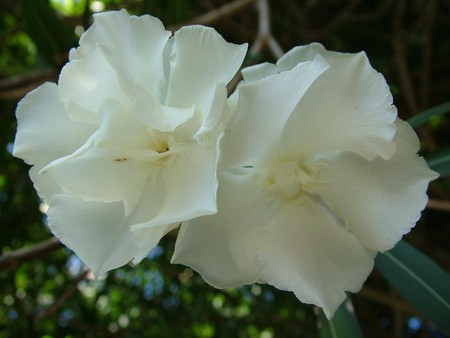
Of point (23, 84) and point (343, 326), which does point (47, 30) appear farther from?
point (343, 326)

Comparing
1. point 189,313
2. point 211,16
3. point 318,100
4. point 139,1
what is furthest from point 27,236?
point 318,100

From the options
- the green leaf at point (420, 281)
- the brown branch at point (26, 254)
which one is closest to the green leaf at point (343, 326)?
the green leaf at point (420, 281)

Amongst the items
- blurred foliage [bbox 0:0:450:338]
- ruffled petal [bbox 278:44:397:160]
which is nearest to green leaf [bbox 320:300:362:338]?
ruffled petal [bbox 278:44:397:160]

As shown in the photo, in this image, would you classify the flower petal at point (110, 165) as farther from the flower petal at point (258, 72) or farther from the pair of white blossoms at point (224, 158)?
the flower petal at point (258, 72)

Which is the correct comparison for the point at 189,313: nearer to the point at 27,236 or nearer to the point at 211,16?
the point at 27,236

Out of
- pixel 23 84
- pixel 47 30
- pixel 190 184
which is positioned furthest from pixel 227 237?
pixel 23 84

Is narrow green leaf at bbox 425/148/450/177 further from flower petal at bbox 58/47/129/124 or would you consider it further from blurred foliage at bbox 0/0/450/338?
blurred foliage at bbox 0/0/450/338
